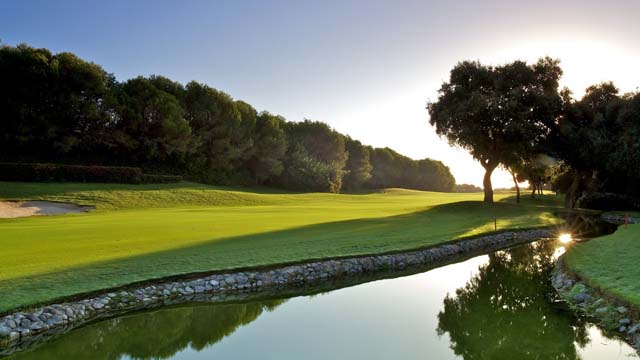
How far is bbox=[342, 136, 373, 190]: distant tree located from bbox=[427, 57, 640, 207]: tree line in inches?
1861

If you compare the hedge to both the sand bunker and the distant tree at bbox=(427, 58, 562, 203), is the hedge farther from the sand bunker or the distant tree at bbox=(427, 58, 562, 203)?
the distant tree at bbox=(427, 58, 562, 203)

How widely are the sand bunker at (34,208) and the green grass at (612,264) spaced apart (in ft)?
104

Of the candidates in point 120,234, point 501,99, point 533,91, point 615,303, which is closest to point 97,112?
point 120,234

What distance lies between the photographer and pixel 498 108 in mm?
36094

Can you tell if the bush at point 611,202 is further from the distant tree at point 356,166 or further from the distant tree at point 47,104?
the distant tree at point 47,104

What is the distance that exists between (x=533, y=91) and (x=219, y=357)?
122 ft

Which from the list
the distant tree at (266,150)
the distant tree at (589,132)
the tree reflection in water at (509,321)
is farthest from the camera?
the distant tree at (266,150)

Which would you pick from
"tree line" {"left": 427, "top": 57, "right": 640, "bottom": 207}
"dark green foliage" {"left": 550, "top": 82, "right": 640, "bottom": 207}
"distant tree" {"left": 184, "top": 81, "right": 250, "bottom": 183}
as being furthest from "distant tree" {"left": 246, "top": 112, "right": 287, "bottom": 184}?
"dark green foliage" {"left": 550, "top": 82, "right": 640, "bottom": 207}

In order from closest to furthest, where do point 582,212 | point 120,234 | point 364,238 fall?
point 120,234 < point 364,238 < point 582,212

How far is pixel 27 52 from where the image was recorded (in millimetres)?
42438

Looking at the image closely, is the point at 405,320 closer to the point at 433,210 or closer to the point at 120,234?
the point at 120,234

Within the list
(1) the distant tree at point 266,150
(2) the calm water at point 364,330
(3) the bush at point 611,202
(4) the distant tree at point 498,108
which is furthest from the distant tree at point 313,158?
(2) the calm water at point 364,330

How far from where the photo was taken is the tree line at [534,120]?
117 feet

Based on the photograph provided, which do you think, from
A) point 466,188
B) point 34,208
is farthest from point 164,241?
point 466,188
